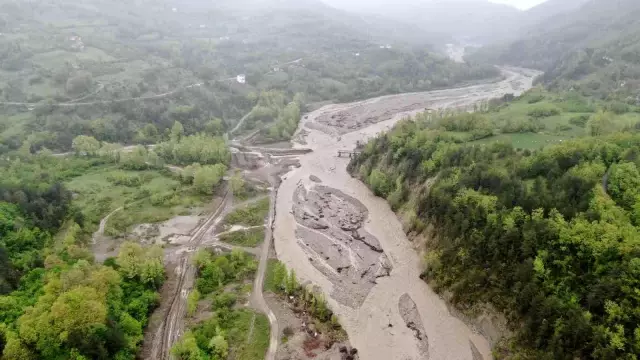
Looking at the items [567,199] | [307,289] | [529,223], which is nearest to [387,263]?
[307,289]

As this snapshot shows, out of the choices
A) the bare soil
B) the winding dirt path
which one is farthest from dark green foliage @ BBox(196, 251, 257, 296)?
the winding dirt path

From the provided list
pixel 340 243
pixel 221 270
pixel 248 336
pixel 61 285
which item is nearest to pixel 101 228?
pixel 221 270

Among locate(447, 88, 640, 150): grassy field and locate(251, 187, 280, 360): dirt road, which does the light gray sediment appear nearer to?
locate(251, 187, 280, 360): dirt road

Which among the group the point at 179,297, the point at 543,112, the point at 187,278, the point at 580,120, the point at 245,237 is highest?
the point at 580,120

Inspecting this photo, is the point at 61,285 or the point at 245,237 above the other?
the point at 61,285

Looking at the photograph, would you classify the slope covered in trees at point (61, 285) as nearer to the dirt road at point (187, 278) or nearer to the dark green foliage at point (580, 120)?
the dirt road at point (187, 278)

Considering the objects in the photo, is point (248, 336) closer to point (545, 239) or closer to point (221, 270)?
point (221, 270)
